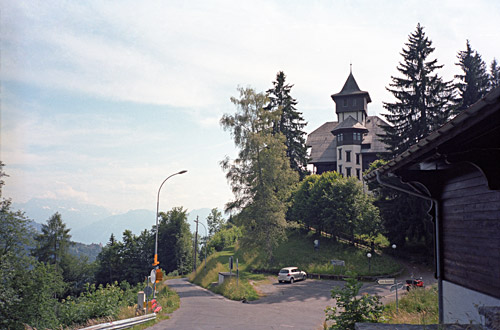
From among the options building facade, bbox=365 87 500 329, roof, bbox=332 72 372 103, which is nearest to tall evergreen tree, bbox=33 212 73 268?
roof, bbox=332 72 372 103

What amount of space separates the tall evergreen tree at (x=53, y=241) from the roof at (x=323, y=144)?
173 ft

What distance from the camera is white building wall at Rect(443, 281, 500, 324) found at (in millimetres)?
6989

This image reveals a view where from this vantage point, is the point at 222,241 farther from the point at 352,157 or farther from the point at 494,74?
the point at 494,74

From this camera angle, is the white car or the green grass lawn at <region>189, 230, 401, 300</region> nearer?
the green grass lawn at <region>189, 230, 401, 300</region>

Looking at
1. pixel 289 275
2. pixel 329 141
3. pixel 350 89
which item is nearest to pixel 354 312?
pixel 289 275

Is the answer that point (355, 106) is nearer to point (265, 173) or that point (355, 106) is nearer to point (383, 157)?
point (383, 157)

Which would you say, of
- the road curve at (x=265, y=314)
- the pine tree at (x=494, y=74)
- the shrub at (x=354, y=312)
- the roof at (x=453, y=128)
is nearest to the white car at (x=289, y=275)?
the road curve at (x=265, y=314)

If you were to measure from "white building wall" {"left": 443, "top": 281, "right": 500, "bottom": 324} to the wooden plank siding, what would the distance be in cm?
12

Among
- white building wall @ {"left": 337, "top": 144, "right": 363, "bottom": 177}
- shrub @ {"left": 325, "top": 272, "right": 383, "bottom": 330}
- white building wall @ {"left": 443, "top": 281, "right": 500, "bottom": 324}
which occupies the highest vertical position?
white building wall @ {"left": 337, "top": 144, "right": 363, "bottom": 177}

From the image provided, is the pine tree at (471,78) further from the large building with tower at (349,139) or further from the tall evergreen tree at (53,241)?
the tall evergreen tree at (53,241)

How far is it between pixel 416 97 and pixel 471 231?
3799cm

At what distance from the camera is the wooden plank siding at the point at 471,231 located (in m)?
6.63

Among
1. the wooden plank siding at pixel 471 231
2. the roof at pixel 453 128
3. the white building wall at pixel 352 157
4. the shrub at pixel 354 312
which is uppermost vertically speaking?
the white building wall at pixel 352 157

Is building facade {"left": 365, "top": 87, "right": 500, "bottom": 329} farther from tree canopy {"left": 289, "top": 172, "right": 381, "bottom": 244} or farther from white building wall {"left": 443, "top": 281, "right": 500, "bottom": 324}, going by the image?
tree canopy {"left": 289, "top": 172, "right": 381, "bottom": 244}
